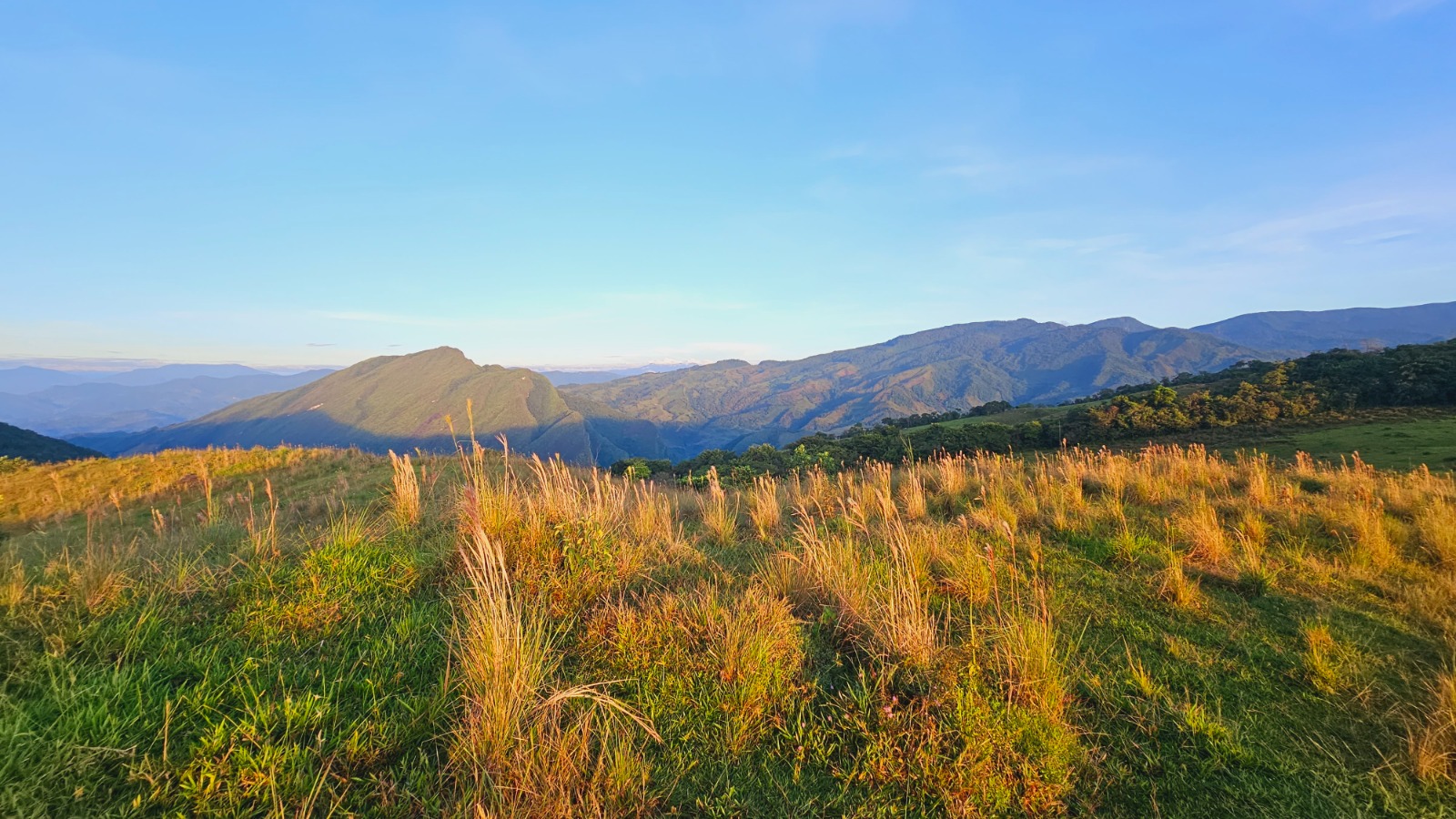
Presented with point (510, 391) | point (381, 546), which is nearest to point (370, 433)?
point (510, 391)

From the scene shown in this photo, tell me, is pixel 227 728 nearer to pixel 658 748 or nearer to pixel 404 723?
pixel 404 723

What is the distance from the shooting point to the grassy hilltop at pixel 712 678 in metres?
2.36

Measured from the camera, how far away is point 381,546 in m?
4.64

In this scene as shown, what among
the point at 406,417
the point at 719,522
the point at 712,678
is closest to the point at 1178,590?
the point at 712,678

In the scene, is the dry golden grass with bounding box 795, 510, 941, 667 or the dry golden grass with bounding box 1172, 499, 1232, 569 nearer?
the dry golden grass with bounding box 795, 510, 941, 667

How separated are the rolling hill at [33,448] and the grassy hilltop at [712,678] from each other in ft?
183

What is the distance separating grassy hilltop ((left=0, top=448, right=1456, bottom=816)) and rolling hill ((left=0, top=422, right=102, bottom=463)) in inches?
2193

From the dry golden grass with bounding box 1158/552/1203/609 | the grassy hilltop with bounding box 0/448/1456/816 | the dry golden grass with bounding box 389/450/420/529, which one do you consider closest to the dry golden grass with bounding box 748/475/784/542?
the grassy hilltop with bounding box 0/448/1456/816

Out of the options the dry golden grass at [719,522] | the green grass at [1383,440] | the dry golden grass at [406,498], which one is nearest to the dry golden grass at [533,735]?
the dry golden grass at [406,498]

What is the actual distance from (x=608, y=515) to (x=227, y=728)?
330cm

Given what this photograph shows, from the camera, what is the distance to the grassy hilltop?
2355 millimetres

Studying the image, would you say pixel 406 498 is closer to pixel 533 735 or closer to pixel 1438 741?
pixel 533 735

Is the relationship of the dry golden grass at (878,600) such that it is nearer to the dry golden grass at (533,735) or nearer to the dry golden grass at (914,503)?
the dry golden grass at (533,735)

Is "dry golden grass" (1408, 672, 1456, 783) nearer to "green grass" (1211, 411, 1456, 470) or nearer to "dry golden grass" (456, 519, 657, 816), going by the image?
"dry golden grass" (456, 519, 657, 816)
